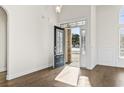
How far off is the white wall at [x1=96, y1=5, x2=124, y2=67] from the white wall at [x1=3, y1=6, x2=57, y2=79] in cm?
246

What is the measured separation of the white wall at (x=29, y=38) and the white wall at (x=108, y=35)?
2.46 m

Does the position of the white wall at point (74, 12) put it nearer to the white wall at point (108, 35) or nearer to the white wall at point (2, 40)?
the white wall at point (108, 35)

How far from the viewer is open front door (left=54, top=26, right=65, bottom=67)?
5.82 meters

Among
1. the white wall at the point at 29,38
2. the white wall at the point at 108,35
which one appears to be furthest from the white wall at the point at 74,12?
the white wall at the point at 108,35

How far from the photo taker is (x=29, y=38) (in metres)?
4.70

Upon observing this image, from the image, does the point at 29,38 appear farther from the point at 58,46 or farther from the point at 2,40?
the point at 58,46

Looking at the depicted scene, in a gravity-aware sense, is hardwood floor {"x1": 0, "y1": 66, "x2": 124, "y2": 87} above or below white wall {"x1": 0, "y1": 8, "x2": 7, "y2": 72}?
below

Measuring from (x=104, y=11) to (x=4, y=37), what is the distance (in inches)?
194

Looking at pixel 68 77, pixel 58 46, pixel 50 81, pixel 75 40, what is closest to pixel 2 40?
pixel 58 46

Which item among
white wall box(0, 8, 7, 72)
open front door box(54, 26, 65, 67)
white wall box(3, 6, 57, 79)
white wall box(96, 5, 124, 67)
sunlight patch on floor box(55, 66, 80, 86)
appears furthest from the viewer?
white wall box(96, 5, 124, 67)

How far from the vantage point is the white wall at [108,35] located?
6.12 metres

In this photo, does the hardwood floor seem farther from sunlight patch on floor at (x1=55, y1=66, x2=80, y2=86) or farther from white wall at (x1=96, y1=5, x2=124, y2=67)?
white wall at (x1=96, y1=5, x2=124, y2=67)

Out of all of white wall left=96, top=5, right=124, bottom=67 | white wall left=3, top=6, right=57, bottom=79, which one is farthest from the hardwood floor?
white wall left=96, top=5, right=124, bottom=67
